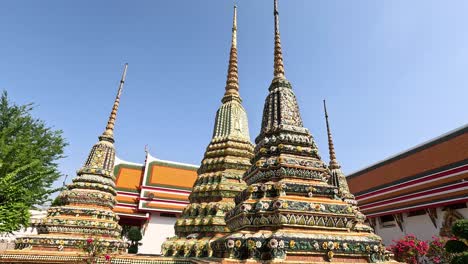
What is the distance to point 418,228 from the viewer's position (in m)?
18.3

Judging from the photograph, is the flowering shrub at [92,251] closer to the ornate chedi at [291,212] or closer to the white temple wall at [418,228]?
the ornate chedi at [291,212]

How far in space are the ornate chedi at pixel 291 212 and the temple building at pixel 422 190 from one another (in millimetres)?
13362

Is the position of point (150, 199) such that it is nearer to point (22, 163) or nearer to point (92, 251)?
point (22, 163)

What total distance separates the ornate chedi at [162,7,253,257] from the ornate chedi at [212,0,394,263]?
3616 millimetres

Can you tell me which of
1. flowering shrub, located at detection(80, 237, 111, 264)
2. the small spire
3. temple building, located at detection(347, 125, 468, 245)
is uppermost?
the small spire

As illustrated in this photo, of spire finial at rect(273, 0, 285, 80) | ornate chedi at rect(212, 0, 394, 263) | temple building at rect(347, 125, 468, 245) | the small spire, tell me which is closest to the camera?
ornate chedi at rect(212, 0, 394, 263)

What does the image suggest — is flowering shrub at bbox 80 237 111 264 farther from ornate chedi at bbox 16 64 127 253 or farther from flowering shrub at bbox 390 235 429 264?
flowering shrub at bbox 390 235 429 264

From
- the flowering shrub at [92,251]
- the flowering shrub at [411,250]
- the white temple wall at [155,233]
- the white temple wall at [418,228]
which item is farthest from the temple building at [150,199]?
the white temple wall at [418,228]

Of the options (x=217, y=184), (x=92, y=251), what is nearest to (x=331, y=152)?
(x=217, y=184)

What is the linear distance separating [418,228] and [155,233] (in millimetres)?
18730

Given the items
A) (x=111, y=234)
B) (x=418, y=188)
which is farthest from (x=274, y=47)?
(x=418, y=188)

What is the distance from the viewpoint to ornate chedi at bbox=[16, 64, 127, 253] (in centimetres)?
928

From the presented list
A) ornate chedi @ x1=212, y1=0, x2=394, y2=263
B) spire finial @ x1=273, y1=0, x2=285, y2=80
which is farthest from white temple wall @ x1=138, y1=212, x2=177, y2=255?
spire finial @ x1=273, y1=0, x2=285, y2=80

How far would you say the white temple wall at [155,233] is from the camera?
68.7ft
